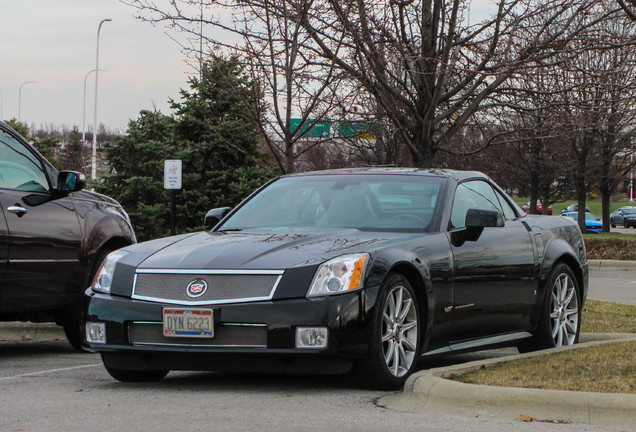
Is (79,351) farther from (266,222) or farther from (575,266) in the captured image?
(575,266)

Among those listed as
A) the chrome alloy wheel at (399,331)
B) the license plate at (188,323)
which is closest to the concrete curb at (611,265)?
the chrome alloy wheel at (399,331)

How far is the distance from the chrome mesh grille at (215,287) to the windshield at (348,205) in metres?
1.17

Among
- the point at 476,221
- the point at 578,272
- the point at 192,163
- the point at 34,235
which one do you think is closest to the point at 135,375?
the point at 34,235

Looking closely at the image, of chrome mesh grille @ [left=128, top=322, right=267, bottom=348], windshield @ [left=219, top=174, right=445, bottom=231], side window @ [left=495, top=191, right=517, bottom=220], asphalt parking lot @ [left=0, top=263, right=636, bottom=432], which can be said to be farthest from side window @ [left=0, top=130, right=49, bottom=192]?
side window @ [left=495, top=191, right=517, bottom=220]

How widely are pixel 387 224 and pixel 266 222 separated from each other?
90cm

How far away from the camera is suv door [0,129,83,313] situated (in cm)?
849

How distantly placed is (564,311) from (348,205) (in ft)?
7.32

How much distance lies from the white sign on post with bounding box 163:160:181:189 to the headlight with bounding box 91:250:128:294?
45.5ft

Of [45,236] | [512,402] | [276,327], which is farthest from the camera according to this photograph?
[45,236]

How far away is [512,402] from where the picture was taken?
19.1 feet

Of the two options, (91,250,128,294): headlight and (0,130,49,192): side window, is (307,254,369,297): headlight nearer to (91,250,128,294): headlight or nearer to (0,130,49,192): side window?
(91,250,128,294): headlight

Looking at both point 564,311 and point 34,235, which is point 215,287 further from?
point 564,311

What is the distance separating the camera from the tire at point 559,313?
860cm

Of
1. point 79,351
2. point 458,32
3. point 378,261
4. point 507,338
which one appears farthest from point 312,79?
point 378,261
